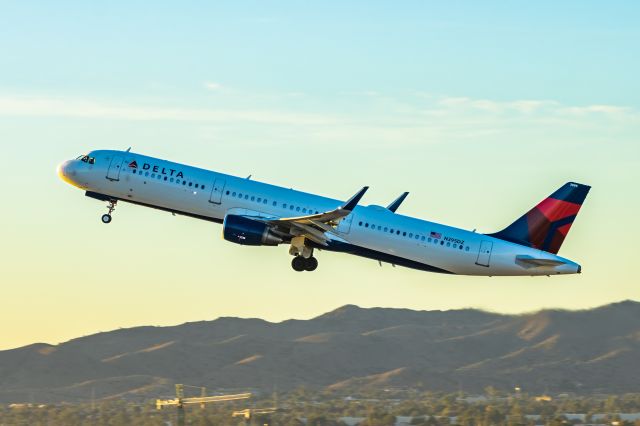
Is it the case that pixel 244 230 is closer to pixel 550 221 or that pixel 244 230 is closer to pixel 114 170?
pixel 114 170

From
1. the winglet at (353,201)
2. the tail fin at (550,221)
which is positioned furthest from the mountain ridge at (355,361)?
the winglet at (353,201)

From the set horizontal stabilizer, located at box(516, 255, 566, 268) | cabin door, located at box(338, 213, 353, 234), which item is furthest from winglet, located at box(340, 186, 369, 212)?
horizontal stabilizer, located at box(516, 255, 566, 268)

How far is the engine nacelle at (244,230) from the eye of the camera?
67.8m

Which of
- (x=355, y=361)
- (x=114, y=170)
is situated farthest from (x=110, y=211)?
(x=355, y=361)

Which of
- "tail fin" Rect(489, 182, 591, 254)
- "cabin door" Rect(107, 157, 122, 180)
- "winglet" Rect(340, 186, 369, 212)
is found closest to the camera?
"winglet" Rect(340, 186, 369, 212)

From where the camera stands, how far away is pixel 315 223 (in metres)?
67.9

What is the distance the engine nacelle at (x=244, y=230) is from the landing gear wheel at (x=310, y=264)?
4.46m

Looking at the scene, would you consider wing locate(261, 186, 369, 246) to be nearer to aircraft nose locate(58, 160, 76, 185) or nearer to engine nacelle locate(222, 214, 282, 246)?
engine nacelle locate(222, 214, 282, 246)

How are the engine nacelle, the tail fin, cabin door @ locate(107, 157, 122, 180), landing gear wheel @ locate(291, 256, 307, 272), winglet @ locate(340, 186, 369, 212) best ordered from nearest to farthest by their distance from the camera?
winglet @ locate(340, 186, 369, 212) → the engine nacelle → cabin door @ locate(107, 157, 122, 180) → landing gear wheel @ locate(291, 256, 307, 272) → the tail fin

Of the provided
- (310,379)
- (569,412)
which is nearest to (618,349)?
(310,379)

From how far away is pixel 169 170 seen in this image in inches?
2756

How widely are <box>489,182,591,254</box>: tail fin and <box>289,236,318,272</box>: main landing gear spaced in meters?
11.8

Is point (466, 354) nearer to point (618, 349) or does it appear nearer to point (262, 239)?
point (618, 349)

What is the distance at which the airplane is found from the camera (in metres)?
69.1
